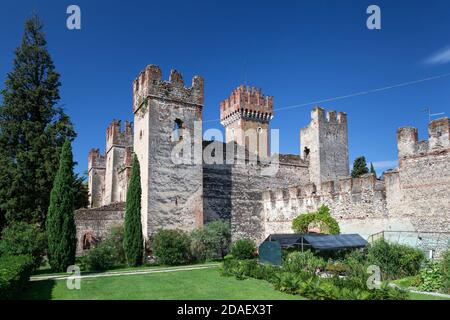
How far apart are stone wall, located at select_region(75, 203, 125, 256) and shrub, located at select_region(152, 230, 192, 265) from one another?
4.26 meters

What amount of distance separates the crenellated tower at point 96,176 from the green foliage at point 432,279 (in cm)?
2936

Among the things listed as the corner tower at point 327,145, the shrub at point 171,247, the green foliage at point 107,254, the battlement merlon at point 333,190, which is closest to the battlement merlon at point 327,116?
the corner tower at point 327,145

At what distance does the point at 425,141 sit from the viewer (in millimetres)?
18047

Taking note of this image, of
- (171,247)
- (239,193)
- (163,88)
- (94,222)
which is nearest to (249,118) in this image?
(239,193)

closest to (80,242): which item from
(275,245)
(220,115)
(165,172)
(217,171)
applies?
(165,172)

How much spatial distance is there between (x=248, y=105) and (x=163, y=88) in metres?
16.6

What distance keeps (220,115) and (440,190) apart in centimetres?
2734

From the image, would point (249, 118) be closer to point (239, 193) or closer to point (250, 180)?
point (250, 180)

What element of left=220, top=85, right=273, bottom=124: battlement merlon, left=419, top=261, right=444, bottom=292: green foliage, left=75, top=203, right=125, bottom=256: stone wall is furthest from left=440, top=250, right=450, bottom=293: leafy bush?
→ left=220, top=85, right=273, bottom=124: battlement merlon

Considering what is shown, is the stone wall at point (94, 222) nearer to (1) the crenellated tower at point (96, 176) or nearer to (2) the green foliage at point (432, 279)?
(1) the crenellated tower at point (96, 176)

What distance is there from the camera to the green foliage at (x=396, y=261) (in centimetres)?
1421

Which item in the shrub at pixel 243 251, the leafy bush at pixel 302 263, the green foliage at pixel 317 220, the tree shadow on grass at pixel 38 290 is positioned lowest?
the tree shadow on grass at pixel 38 290

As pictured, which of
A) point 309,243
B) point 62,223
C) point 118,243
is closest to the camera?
point 309,243
